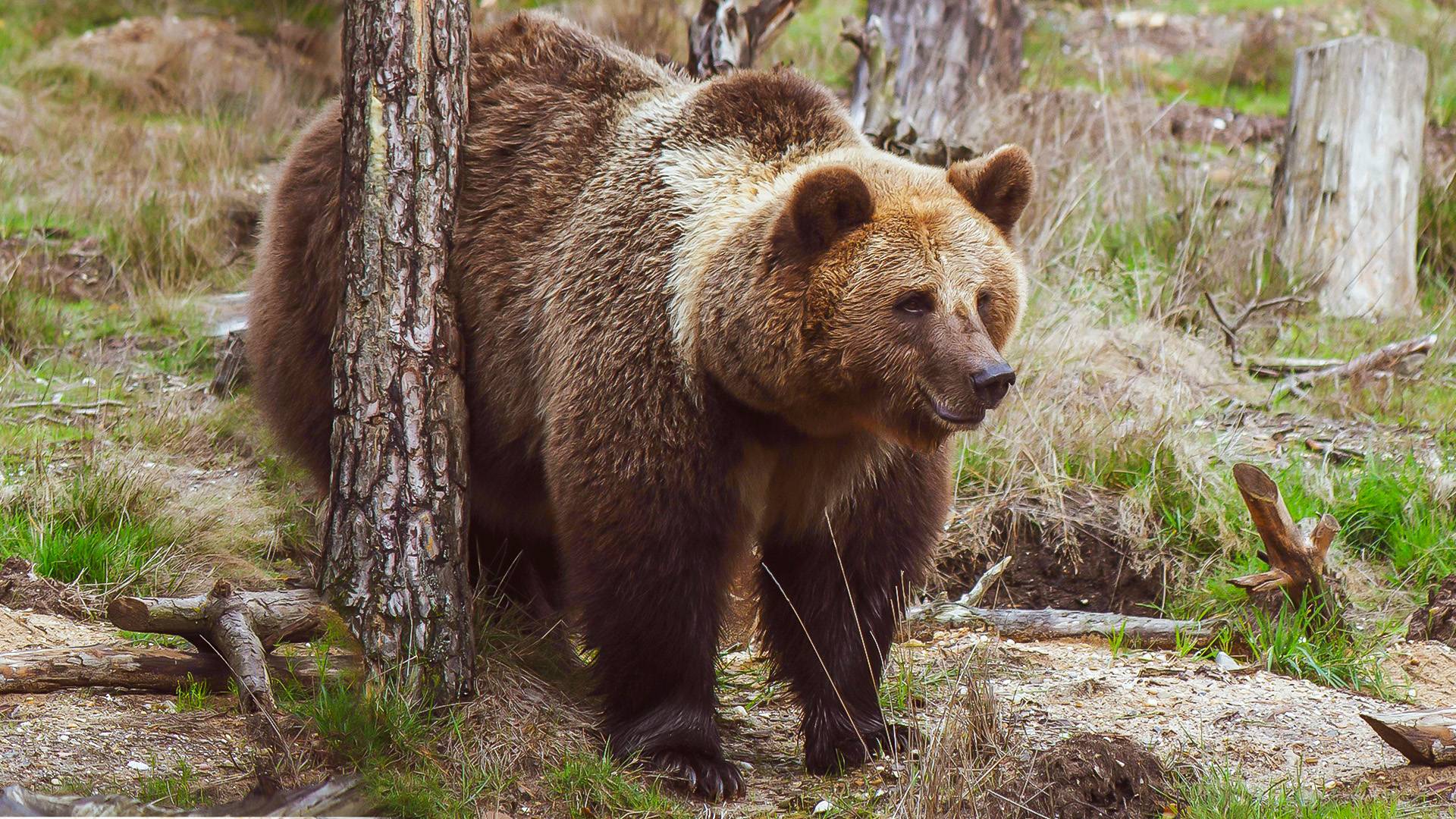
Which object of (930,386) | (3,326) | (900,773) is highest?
(930,386)

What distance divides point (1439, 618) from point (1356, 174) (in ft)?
12.6

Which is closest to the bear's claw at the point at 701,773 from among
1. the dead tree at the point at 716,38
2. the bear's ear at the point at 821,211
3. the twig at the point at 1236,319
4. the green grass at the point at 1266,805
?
the green grass at the point at 1266,805

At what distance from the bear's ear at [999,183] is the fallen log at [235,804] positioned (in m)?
2.38

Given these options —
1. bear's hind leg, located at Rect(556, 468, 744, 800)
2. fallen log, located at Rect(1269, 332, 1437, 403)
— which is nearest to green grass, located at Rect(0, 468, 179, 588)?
bear's hind leg, located at Rect(556, 468, 744, 800)

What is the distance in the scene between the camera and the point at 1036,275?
7445mm

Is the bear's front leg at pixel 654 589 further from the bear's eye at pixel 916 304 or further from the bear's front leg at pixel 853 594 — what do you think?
the bear's eye at pixel 916 304

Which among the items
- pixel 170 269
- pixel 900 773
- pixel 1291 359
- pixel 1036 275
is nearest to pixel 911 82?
pixel 1036 275

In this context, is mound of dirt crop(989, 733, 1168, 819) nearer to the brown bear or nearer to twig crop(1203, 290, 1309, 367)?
the brown bear

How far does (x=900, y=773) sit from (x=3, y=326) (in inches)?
209

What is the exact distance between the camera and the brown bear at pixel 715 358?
399 cm

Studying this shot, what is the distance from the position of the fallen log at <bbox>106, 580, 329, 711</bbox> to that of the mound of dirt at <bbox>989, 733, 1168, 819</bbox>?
212cm

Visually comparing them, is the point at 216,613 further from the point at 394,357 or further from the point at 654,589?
the point at 654,589

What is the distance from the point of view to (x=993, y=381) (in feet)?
12.2

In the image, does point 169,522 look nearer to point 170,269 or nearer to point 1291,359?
point 170,269
